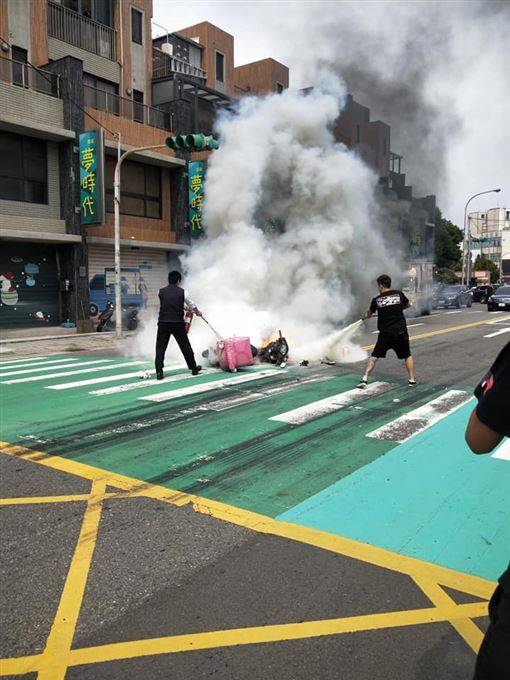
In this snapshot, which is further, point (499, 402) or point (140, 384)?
point (140, 384)

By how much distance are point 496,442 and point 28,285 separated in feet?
62.5

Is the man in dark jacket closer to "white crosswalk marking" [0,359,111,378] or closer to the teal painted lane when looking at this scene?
"white crosswalk marking" [0,359,111,378]

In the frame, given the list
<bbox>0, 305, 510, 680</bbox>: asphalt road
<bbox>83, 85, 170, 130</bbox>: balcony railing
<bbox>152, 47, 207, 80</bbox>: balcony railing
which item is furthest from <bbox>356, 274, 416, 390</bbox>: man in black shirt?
<bbox>152, 47, 207, 80</bbox>: balcony railing

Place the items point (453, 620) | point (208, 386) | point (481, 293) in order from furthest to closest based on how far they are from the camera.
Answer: point (481, 293), point (208, 386), point (453, 620)

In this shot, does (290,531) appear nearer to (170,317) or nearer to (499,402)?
(499,402)

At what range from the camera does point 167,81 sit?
76.1ft

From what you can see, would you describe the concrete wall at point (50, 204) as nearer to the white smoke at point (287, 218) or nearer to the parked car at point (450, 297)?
the white smoke at point (287, 218)

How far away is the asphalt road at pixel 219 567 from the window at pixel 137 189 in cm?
1711

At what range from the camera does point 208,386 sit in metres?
8.42

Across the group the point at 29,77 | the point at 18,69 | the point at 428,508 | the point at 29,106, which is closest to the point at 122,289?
the point at 29,106

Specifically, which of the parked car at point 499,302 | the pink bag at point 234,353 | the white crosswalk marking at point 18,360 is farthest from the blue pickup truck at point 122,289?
the parked car at point 499,302

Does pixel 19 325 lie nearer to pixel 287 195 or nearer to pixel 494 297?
pixel 287 195

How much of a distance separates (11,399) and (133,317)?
11.9m

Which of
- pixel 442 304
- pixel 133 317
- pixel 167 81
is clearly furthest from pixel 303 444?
pixel 442 304
